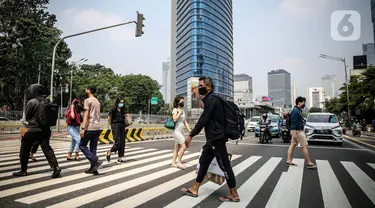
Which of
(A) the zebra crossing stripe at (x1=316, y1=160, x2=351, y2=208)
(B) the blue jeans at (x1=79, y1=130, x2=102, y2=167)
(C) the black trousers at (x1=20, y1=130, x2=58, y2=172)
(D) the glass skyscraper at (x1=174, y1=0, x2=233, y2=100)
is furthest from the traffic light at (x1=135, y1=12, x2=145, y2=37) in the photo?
(D) the glass skyscraper at (x1=174, y1=0, x2=233, y2=100)

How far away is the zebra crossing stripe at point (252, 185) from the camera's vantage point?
3458 mm

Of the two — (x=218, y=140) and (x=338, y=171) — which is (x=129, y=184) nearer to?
(x=218, y=140)

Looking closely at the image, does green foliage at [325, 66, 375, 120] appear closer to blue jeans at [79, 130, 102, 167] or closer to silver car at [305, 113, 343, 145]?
silver car at [305, 113, 343, 145]

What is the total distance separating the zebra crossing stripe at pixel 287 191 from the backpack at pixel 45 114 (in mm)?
4295

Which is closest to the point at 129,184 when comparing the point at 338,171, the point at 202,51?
the point at 338,171

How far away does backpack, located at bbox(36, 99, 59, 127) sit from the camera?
472 centimetres

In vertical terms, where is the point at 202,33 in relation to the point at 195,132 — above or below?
above

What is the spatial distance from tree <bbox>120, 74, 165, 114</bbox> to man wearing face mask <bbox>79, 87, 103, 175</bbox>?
58159mm

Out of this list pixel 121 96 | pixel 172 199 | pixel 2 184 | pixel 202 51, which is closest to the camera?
pixel 172 199

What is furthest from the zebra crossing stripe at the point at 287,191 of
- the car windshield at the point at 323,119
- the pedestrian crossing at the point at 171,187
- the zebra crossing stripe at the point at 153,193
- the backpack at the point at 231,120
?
the car windshield at the point at 323,119

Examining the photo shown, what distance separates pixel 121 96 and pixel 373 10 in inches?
1697

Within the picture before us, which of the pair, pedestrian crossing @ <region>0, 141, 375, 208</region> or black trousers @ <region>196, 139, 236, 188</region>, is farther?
black trousers @ <region>196, 139, 236, 188</region>

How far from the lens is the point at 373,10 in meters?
35.4

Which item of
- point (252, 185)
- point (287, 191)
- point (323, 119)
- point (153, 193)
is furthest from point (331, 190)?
point (323, 119)
